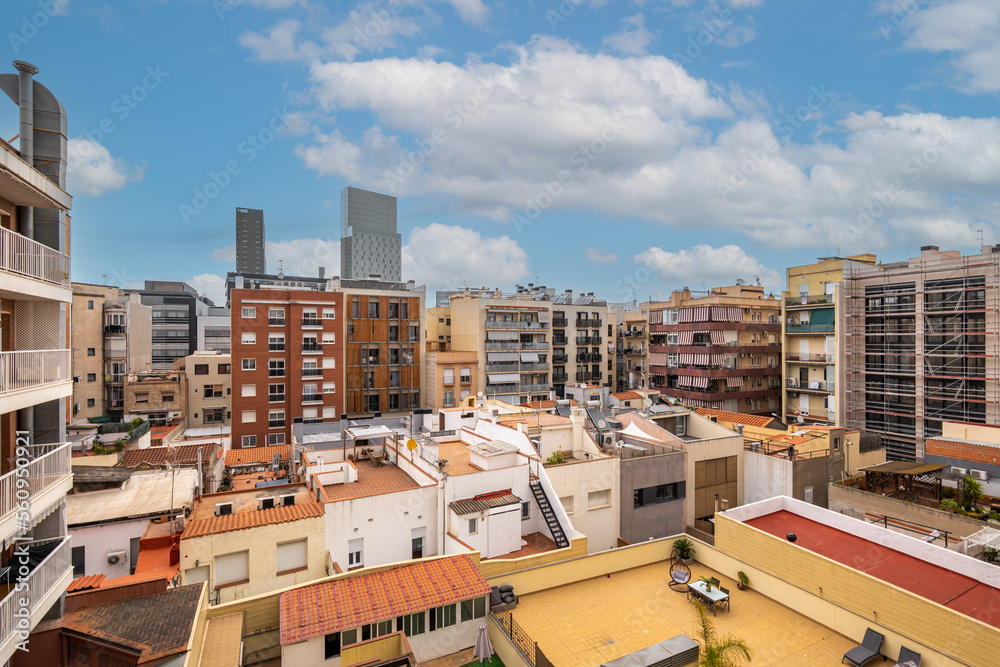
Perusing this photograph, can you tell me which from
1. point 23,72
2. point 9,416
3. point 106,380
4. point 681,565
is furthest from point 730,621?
point 106,380

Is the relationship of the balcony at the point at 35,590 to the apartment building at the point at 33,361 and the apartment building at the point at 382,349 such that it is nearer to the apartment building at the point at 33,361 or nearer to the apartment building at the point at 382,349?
the apartment building at the point at 33,361

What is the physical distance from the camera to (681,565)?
792 inches

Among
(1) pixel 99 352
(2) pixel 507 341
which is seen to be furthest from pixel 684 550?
(1) pixel 99 352

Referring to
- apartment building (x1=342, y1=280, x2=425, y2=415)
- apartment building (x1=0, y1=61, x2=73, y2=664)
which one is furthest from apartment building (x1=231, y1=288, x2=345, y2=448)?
apartment building (x1=0, y1=61, x2=73, y2=664)

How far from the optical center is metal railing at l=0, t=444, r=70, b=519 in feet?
32.4

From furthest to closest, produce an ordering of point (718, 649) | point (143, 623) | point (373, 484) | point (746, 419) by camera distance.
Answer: point (746, 419)
point (373, 484)
point (718, 649)
point (143, 623)

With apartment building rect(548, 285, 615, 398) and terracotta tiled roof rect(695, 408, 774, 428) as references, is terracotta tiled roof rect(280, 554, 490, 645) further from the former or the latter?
apartment building rect(548, 285, 615, 398)

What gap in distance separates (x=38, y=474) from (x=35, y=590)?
2.29 meters

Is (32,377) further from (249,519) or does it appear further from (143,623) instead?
(249,519)

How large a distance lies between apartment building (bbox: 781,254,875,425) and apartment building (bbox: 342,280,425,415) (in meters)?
42.4

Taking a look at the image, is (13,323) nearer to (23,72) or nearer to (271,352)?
(23,72)

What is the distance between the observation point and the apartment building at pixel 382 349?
5934cm

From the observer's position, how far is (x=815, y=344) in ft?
181

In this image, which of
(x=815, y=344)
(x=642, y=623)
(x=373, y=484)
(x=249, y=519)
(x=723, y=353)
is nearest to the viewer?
(x=642, y=623)
